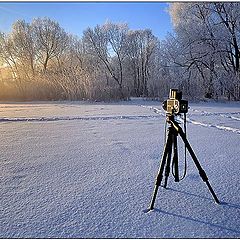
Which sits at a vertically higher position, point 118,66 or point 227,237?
point 118,66

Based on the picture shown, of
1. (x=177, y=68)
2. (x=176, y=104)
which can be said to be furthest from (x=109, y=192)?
(x=177, y=68)

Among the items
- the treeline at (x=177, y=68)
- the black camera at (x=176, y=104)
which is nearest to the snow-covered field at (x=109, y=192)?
the black camera at (x=176, y=104)

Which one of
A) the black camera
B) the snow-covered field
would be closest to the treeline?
the snow-covered field

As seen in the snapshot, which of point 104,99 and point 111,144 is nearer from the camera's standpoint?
point 111,144

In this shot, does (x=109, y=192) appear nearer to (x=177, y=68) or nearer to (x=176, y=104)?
(x=176, y=104)

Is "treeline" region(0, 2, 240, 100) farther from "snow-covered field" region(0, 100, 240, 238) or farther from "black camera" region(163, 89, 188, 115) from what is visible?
"black camera" region(163, 89, 188, 115)

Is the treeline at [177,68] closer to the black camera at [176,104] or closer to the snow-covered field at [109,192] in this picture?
the snow-covered field at [109,192]

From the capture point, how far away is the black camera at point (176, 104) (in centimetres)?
189

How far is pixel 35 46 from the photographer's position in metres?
30.0

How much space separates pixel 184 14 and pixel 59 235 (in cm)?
2042

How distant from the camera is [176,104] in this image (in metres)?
1.91

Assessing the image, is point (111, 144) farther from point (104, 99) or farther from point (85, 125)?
point (104, 99)

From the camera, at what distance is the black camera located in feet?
6.19

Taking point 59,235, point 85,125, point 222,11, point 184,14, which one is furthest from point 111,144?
point 184,14
